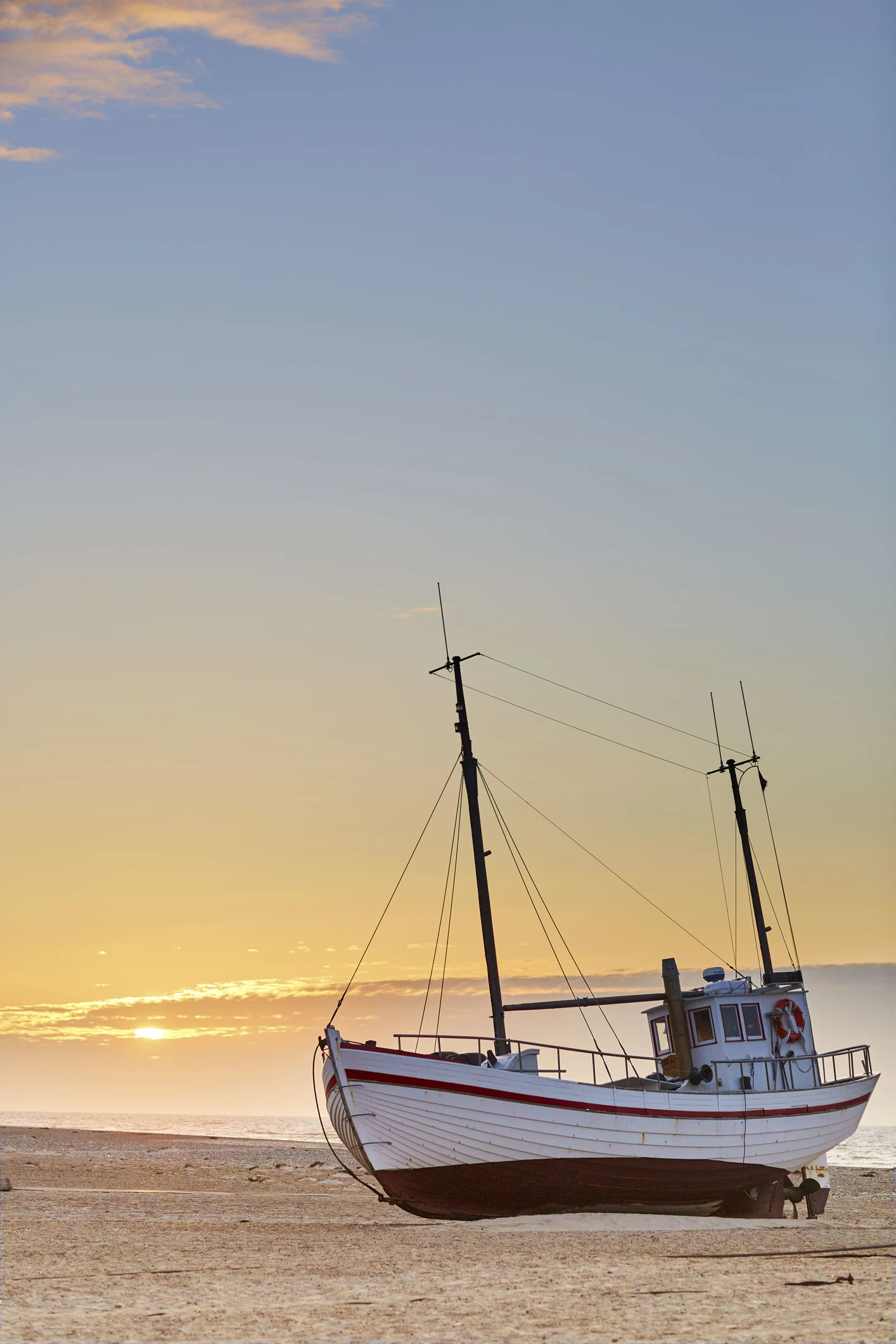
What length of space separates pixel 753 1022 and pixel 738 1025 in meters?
0.44

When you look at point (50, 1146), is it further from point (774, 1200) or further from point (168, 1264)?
point (168, 1264)

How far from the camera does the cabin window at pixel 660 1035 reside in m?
30.9

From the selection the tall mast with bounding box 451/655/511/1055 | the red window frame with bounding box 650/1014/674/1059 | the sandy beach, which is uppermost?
the tall mast with bounding box 451/655/511/1055

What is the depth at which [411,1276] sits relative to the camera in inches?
575

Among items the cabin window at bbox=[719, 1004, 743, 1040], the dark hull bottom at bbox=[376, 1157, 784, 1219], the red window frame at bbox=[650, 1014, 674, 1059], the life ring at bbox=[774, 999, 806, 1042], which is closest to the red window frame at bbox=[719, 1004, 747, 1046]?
the cabin window at bbox=[719, 1004, 743, 1040]

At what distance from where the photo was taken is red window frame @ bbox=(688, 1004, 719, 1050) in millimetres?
29781

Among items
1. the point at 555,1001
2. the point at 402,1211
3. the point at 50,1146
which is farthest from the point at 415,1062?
the point at 50,1146

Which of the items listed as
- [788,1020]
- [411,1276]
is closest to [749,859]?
[788,1020]

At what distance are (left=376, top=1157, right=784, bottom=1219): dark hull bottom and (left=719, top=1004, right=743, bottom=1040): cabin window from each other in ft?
10.4

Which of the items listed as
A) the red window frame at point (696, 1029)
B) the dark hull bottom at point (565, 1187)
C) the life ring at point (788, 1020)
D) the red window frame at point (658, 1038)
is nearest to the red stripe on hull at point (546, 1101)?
the dark hull bottom at point (565, 1187)

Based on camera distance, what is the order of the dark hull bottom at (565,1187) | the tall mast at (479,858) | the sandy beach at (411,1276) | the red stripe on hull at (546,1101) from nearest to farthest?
the sandy beach at (411,1276) → the red stripe on hull at (546,1101) → the dark hull bottom at (565,1187) → the tall mast at (479,858)

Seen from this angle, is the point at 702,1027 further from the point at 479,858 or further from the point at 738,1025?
the point at 479,858

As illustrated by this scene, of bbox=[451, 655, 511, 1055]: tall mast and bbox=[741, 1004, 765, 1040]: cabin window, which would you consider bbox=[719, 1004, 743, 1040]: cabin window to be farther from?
bbox=[451, 655, 511, 1055]: tall mast

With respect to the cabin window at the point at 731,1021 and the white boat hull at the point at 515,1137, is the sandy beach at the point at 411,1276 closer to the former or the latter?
the white boat hull at the point at 515,1137
